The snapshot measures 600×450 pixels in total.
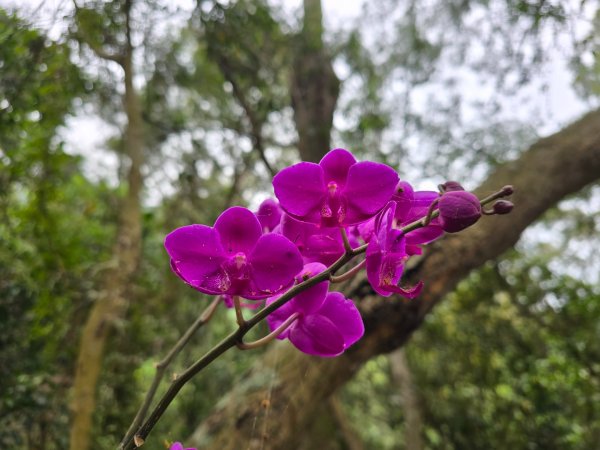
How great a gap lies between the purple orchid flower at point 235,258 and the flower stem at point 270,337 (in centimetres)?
4

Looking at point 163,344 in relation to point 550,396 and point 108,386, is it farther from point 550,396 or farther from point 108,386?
point 550,396

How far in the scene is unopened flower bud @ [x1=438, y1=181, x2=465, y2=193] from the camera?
0.42 meters

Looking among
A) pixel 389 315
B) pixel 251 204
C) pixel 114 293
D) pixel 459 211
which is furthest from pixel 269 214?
pixel 251 204

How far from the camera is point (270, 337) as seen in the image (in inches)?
15.9

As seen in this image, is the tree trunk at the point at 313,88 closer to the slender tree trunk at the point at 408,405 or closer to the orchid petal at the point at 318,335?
the slender tree trunk at the point at 408,405

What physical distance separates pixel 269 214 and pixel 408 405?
2.19 metres

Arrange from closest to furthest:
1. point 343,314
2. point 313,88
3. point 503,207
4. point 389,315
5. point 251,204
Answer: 1. point 503,207
2. point 343,314
3. point 389,315
4. point 313,88
5. point 251,204

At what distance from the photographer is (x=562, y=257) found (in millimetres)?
2979

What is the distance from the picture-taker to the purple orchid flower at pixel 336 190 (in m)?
0.40

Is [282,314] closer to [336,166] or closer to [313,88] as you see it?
[336,166]

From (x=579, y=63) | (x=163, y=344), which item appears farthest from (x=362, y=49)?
(x=163, y=344)

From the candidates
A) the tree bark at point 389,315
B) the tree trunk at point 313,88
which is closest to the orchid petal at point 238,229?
the tree bark at point 389,315

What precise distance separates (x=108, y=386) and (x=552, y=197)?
1474 millimetres

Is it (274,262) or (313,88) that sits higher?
(274,262)
